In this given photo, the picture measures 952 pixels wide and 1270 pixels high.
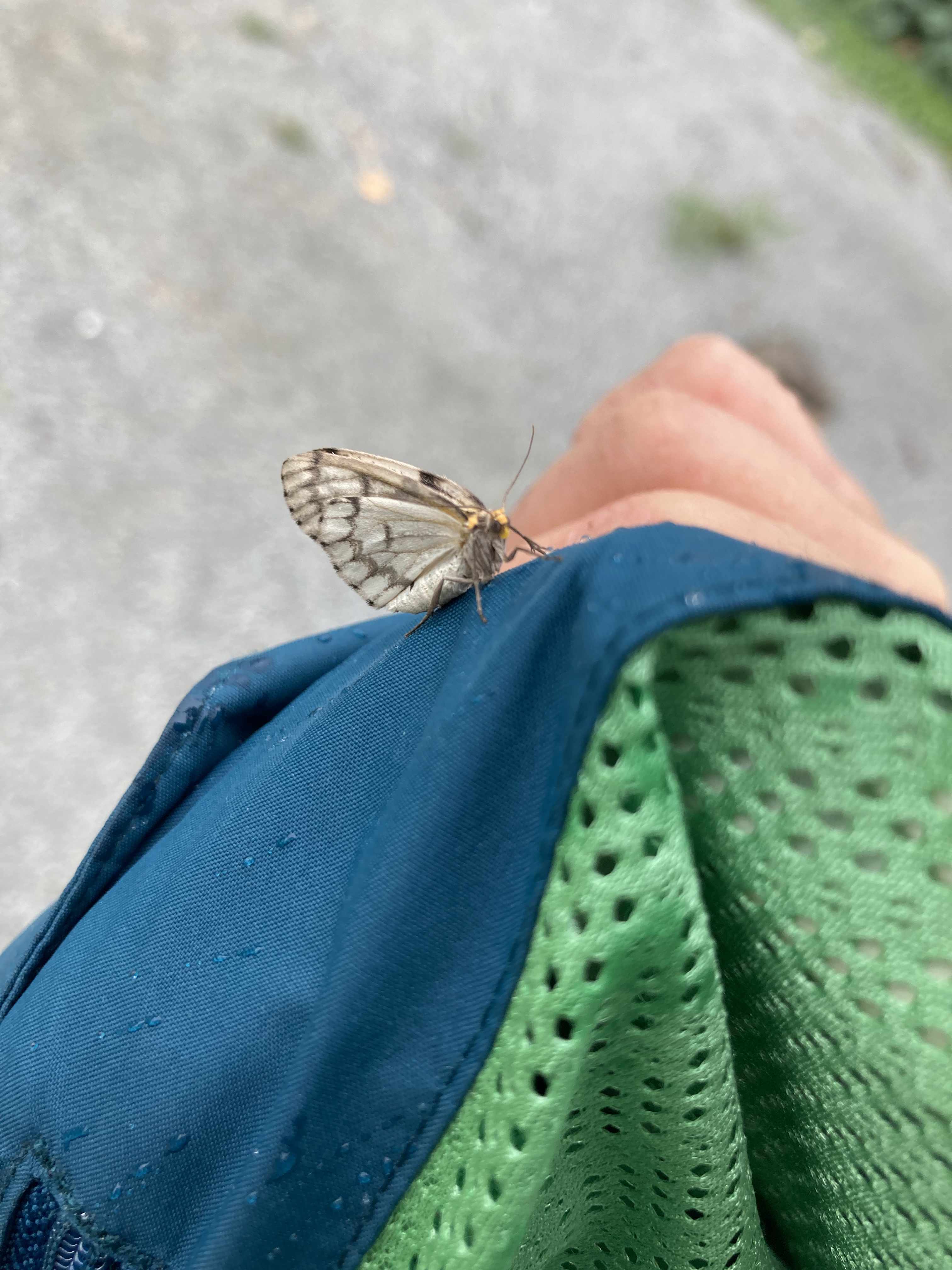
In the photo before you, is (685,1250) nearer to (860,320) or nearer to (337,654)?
(337,654)

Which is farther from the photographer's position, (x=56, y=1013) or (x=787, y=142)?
(x=787, y=142)

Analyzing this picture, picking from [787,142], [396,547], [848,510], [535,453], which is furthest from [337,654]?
[787,142]

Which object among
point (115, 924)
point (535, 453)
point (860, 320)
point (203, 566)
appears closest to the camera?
point (115, 924)

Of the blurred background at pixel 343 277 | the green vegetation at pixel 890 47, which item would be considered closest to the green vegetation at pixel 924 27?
the green vegetation at pixel 890 47

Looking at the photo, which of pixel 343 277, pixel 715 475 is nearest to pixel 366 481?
pixel 715 475

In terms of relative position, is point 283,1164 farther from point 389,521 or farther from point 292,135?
point 292,135
